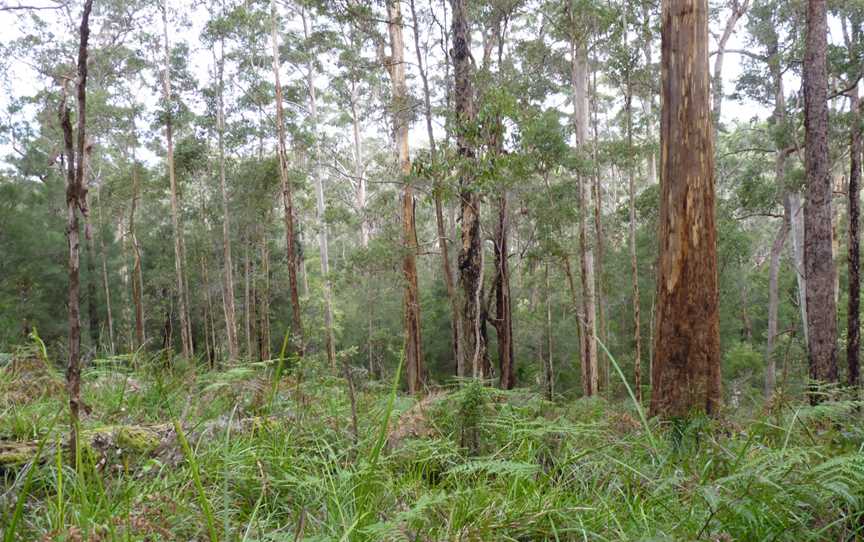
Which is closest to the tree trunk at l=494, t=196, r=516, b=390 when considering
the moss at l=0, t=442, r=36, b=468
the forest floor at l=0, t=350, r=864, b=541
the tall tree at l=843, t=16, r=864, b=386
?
the tall tree at l=843, t=16, r=864, b=386

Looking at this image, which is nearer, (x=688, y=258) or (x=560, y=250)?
(x=688, y=258)

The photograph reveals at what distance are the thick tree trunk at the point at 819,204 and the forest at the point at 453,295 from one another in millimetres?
45

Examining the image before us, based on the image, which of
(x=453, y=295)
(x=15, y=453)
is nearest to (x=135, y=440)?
(x=15, y=453)

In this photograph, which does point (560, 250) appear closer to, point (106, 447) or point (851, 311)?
point (851, 311)

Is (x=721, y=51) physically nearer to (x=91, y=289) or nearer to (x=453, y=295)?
(x=453, y=295)

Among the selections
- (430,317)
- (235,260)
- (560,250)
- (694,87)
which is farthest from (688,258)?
(235,260)

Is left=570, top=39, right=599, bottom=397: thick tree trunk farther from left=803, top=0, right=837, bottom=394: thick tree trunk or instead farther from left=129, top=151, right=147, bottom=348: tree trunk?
left=129, top=151, right=147, bottom=348: tree trunk

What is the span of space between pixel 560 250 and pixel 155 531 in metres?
13.2

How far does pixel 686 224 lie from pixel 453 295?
3.72 m

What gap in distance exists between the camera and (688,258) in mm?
4094

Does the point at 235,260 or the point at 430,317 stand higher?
the point at 235,260

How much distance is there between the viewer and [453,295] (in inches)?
292

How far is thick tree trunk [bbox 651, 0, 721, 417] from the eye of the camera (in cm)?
393

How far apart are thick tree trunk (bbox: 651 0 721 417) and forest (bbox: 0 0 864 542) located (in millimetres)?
19
